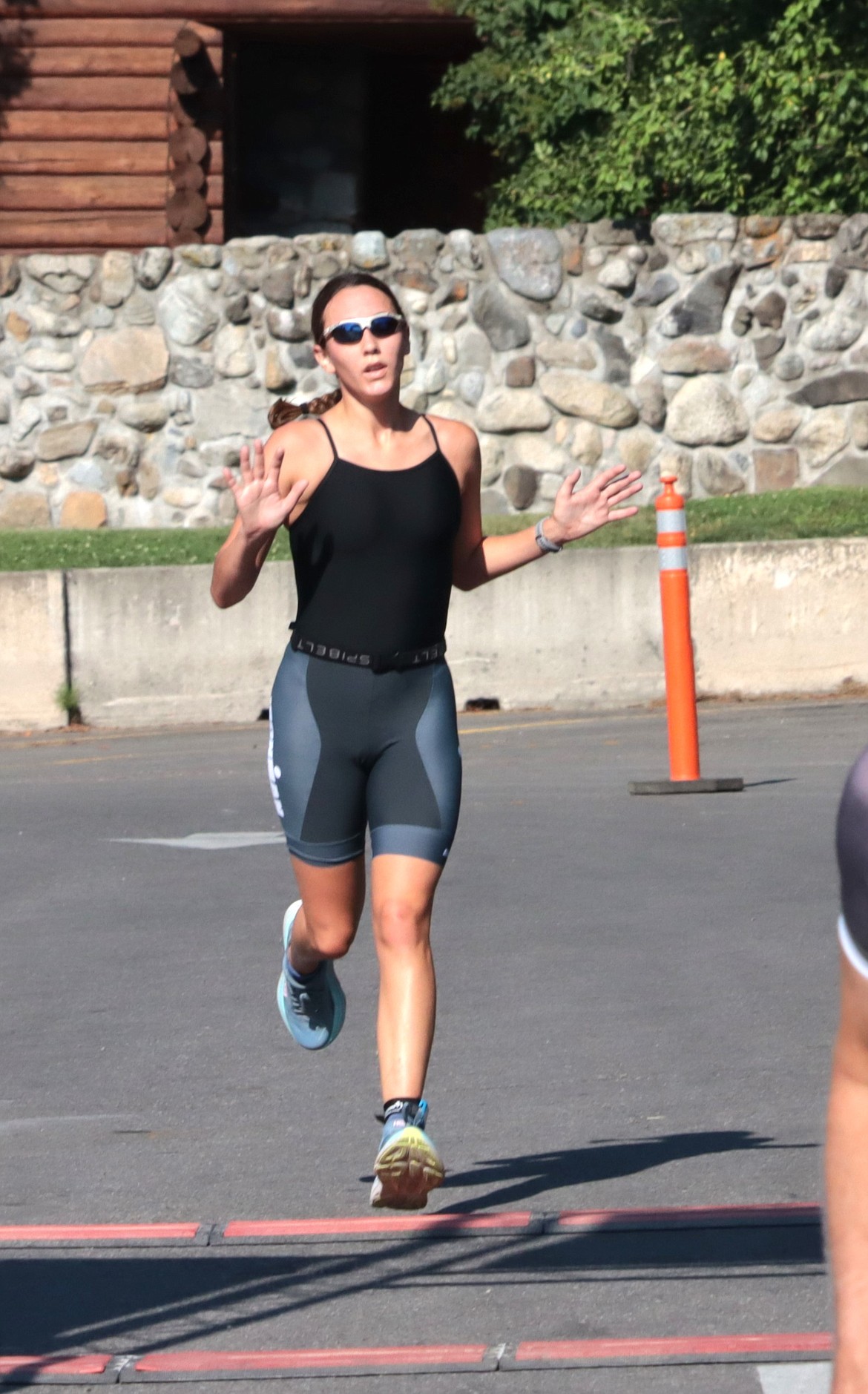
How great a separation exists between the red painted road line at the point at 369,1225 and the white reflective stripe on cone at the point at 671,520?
21.2ft

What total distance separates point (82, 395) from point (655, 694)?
20.9 feet

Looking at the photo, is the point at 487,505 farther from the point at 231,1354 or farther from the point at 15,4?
the point at 231,1354

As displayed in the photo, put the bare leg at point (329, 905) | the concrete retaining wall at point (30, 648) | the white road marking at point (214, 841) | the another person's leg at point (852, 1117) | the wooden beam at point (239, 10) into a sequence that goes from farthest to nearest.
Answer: the wooden beam at point (239, 10)
the concrete retaining wall at point (30, 648)
the white road marking at point (214, 841)
the bare leg at point (329, 905)
the another person's leg at point (852, 1117)

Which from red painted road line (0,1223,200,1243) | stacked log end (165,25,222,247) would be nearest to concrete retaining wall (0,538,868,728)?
stacked log end (165,25,222,247)

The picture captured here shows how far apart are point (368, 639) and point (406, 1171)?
3.79 ft

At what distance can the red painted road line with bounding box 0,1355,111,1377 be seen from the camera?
12.5 feet

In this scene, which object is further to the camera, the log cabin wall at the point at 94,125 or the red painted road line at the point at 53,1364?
the log cabin wall at the point at 94,125

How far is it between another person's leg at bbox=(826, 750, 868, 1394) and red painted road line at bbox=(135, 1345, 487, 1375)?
1.77 metres

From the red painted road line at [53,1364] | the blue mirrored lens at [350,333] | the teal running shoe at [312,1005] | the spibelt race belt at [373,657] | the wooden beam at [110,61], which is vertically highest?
the wooden beam at [110,61]

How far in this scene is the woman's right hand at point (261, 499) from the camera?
4.98m

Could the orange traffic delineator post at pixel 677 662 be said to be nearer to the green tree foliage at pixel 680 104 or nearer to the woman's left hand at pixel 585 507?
the woman's left hand at pixel 585 507

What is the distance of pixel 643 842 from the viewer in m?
9.77

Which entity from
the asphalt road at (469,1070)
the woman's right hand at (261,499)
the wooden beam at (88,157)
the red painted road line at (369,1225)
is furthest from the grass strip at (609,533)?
the red painted road line at (369,1225)

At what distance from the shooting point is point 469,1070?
20.5 feet
